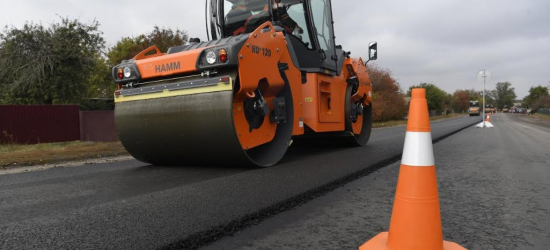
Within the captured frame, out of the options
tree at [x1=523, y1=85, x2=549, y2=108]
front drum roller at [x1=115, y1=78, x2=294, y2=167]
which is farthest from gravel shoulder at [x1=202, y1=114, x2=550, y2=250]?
tree at [x1=523, y1=85, x2=549, y2=108]

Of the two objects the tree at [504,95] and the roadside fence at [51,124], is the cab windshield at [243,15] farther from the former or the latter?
the tree at [504,95]

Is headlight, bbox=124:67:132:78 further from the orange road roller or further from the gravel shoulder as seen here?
the gravel shoulder

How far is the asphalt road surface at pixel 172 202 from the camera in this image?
2.28m

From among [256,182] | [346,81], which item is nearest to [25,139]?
[346,81]

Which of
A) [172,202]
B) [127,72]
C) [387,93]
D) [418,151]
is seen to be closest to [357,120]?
[127,72]

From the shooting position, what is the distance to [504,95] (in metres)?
146

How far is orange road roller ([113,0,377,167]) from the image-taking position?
4.20 meters

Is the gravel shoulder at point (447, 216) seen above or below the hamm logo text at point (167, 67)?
below

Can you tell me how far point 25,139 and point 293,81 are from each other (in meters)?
14.0

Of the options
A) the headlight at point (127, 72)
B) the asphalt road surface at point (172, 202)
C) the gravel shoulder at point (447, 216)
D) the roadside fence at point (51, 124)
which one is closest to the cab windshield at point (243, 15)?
the headlight at point (127, 72)

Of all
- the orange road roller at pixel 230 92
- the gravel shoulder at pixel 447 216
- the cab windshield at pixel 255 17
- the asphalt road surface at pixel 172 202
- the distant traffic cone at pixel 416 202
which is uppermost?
the cab windshield at pixel 255 17

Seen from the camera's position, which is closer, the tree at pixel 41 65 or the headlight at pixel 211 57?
the headlight at pixel 211 57

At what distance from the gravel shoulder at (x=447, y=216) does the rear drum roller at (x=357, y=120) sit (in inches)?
97.7

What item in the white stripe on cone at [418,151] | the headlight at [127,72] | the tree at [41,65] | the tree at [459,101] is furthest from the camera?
the tree at [459,101]
